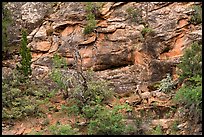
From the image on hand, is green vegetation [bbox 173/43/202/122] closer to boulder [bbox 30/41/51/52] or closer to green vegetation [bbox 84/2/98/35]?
green vegetation [bbox 84/2/98/35]

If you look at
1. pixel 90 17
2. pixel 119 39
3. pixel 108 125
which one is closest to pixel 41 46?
pixel 90 17

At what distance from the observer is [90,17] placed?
51.2 ft

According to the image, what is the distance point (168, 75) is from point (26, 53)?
469cm

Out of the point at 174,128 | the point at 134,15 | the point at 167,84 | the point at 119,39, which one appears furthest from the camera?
the point at 134,15

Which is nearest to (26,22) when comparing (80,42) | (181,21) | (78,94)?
(80,42)

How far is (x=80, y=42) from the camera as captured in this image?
15484mm

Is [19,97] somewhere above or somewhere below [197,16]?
below

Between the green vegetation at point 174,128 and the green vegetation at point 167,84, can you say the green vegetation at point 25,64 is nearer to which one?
the green vegetation at point 167,84

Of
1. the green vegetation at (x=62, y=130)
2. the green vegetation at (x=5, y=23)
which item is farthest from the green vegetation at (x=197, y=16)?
the green vegetation at (x=5, y=23)

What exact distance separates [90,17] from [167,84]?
3.94 m

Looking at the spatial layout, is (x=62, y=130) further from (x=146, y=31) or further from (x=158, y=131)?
(x=146, y=31)

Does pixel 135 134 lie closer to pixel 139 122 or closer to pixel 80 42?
pixel 139 122

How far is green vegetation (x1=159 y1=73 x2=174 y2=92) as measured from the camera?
13.5 meters

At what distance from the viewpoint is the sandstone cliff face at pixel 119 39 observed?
14.5 m
